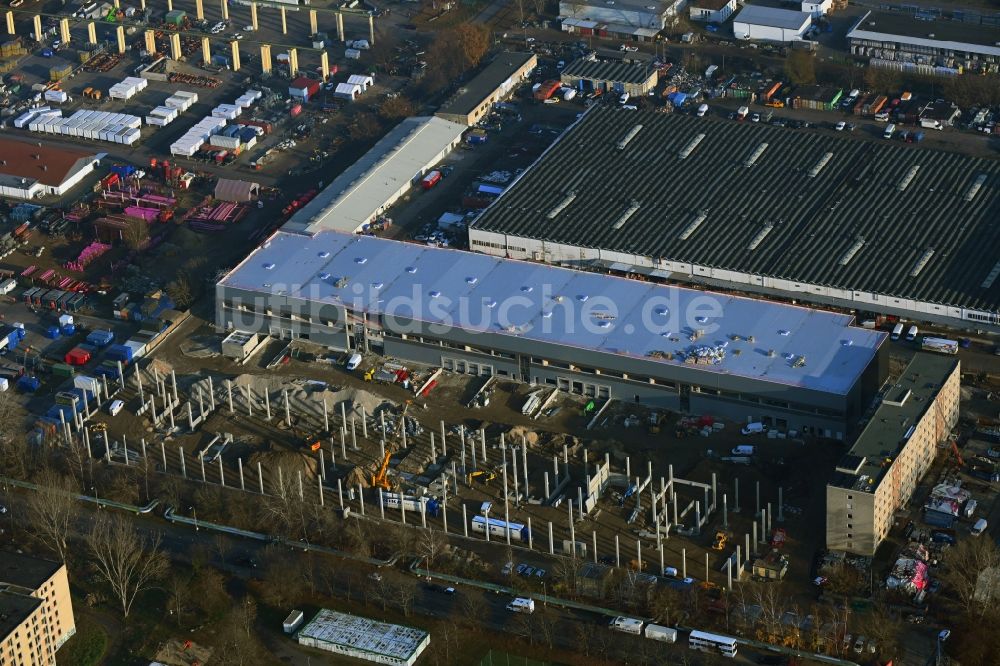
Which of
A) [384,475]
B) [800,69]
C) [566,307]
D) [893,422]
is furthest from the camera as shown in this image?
[800,69]

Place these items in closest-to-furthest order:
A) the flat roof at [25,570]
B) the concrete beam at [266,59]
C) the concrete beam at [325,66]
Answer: the flat roof at [25,570], the concrete beam at [325,66], the concrete beam at [266,59]

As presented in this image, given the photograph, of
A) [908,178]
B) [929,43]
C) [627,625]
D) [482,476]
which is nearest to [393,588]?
[482,476]

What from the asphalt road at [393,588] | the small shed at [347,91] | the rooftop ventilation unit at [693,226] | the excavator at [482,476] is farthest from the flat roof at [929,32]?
the asphalt road at [393,588]

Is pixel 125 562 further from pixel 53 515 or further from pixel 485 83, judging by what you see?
pixel 485 83

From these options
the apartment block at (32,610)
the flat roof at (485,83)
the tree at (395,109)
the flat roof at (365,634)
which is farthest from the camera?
the tree at (395,109)

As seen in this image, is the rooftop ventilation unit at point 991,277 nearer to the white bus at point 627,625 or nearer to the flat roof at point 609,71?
the white bus at point 627,625

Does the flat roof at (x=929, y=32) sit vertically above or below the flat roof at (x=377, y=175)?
above
